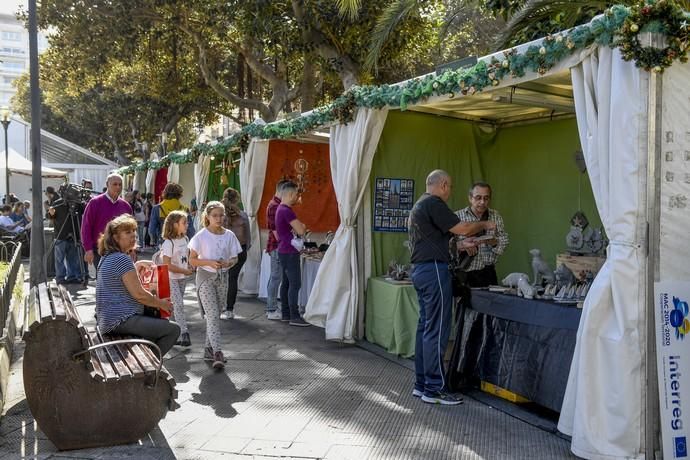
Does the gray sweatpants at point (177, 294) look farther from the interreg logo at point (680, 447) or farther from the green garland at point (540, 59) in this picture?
the interreg logo at point (680, 447)

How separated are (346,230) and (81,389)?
3.77 metres

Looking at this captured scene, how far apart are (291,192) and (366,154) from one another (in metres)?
1.31

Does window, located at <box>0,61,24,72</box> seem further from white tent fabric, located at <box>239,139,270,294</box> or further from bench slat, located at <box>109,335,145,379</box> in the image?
bench slat, located at <box>109,335,145,379</box>

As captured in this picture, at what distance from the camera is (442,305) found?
5332 mm

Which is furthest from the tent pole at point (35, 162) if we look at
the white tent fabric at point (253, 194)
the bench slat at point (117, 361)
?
the bench slat at point (117, 361)

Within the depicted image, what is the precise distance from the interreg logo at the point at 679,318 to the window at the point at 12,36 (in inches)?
4826

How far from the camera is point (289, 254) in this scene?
8406mm

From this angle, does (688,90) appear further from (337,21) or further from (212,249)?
(337,21)

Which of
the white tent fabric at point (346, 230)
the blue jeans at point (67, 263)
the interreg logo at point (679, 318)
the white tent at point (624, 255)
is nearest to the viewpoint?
the interreg logo at point (679, 318)

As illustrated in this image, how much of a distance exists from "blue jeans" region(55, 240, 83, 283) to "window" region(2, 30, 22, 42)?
11240 cm

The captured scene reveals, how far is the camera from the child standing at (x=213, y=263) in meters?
6.43

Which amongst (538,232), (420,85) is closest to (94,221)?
(420,85)

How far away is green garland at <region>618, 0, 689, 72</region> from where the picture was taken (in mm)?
3955

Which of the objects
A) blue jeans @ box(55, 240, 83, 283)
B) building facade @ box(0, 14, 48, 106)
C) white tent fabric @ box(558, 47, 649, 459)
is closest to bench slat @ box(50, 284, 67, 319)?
white tent fabric @ box(558, 47, 649, 459)
